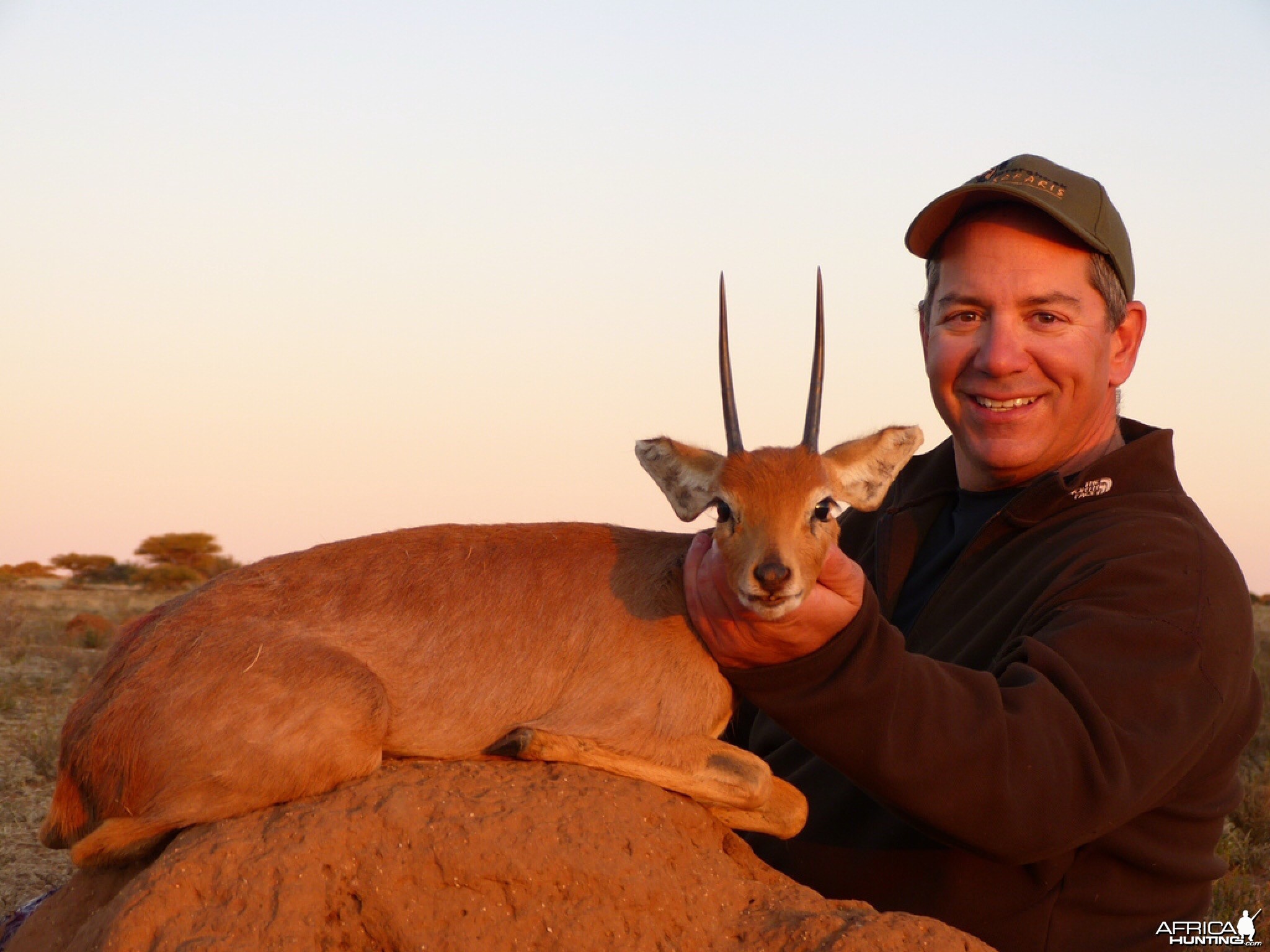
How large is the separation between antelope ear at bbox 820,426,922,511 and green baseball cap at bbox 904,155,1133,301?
1139 mm

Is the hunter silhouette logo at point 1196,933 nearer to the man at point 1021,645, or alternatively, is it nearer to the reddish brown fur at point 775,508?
the man at point 1021,645

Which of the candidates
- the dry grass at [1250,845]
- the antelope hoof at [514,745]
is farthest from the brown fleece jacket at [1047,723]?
the dry grass at [1250,845]

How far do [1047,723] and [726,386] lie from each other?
7.31 ft

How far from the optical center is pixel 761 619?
462 centimetres

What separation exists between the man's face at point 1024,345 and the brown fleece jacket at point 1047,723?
525mm

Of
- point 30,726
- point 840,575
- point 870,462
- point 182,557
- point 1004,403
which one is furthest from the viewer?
point 182,557

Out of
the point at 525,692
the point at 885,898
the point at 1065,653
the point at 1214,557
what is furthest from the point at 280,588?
the point at 1214,557

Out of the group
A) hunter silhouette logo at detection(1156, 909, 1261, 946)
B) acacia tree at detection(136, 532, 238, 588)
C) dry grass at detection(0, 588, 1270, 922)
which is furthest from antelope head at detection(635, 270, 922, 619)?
acacia tree at detection(136, 532, 238, 588)

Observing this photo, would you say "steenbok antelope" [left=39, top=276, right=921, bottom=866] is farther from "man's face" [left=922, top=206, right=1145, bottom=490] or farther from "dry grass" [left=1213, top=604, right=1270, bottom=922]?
"dry grass" [left=1213, top=604, right=1270, bottom=922]

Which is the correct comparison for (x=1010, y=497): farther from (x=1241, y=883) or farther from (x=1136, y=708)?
(x=1241, y=883)

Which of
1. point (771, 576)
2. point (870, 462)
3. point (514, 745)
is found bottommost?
point (514, 745)

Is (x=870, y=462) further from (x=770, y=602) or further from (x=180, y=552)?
(x=180, y=552)

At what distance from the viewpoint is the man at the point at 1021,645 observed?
421 centimetres

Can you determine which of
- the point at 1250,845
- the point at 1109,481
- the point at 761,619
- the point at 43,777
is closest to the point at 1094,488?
the point at 1109,481
